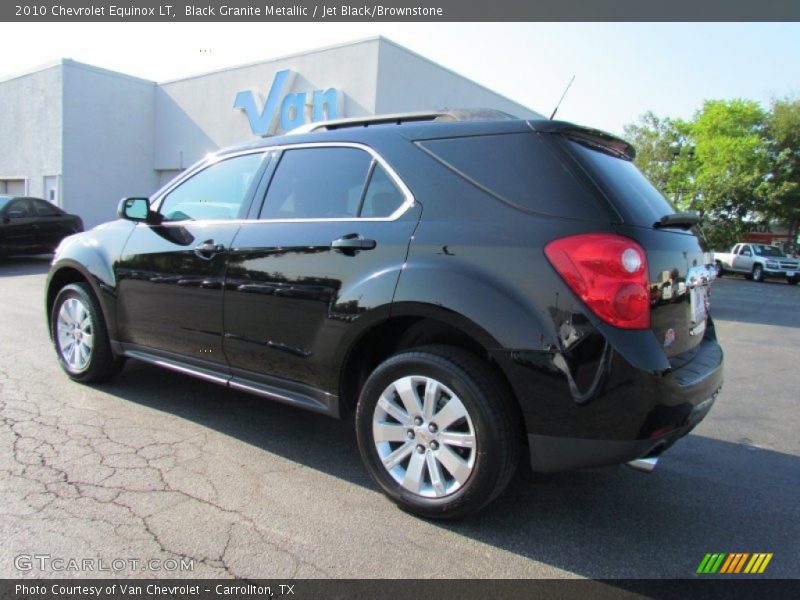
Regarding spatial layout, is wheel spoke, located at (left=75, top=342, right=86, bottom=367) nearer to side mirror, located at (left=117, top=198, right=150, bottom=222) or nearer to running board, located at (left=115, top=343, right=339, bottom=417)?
running board, located at (left=115, top=343, right=339, bottom=417)

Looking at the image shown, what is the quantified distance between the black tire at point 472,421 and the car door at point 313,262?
0.30 m

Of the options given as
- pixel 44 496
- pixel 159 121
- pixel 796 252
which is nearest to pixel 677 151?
pixel 796 252

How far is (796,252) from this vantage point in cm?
3447

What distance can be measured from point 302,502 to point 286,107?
48.8ft

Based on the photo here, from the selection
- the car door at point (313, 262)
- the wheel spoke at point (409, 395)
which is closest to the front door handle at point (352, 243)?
the car door at point (313, 262)

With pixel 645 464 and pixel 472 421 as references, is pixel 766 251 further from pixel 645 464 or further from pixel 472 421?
pixel 472 421

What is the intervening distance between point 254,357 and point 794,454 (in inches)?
137

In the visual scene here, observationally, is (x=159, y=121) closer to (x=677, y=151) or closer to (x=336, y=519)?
(x=336, y=519)

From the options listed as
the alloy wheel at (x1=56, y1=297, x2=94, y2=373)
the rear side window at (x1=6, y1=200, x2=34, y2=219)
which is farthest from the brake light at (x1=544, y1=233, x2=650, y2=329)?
the rear side window at (x1=6, y1=200, x2=34, y2=219)

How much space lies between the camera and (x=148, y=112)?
20.9 meters

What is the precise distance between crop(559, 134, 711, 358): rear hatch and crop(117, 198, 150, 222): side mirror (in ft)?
9.21

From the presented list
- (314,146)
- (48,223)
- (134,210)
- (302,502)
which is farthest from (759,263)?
(302,502)

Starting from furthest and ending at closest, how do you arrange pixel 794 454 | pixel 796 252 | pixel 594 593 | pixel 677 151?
pixel 677 151
pixel 796 252
pixel 794 454
pixel 594 593

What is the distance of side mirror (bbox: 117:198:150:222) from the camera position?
384 centimetres
